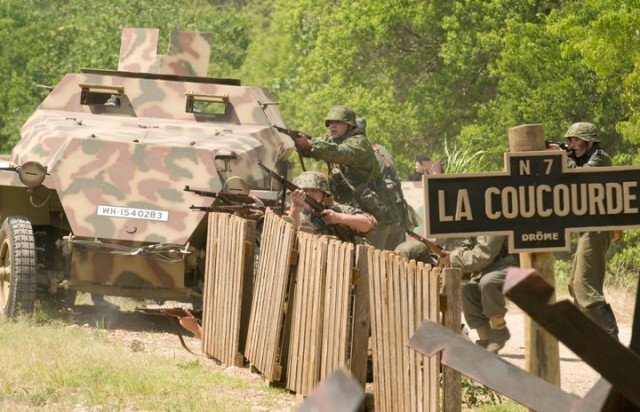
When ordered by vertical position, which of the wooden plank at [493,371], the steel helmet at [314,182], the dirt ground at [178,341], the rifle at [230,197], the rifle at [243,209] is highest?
the steel helmet at [314,182]

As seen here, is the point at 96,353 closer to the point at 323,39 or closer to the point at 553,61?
the point at 553,61

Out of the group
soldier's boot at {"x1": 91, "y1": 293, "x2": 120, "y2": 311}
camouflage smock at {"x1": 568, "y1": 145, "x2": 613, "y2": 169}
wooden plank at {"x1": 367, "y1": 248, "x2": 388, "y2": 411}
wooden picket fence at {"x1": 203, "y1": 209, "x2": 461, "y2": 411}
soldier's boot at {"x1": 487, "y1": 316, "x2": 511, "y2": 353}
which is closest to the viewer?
wooden picket fence at {"x1": 203, "y1": 209, "x2": 461, "y2": 411}

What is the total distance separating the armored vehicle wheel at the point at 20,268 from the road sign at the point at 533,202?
712 cm

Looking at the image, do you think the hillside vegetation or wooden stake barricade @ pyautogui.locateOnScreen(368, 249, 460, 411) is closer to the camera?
wooden stake barricade @ pyautogui.locateOnScreen(368, 249, 460, 411)

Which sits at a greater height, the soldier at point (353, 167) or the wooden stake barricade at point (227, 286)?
the soldier at point (353, 167)

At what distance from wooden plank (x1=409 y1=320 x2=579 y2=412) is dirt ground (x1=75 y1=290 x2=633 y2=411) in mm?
5721

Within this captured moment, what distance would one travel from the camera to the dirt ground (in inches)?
392

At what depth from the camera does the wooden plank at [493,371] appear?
2.60m

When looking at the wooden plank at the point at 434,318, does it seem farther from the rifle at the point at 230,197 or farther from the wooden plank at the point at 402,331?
the rifle at the point at 230,197

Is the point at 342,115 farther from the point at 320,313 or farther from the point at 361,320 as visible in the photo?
the point at 361,320

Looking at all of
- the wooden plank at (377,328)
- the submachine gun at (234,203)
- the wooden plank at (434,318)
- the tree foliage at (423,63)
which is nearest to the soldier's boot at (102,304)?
the submachine gun at (234,203)

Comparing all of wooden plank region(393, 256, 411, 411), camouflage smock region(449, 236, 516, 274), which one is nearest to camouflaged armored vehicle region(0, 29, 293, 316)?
camouflage smock region(449, 236, 516, 274)

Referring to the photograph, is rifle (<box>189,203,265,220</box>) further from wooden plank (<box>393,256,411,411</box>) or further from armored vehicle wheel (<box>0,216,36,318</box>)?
wooden plank (<box>393,256,411,411</box>)

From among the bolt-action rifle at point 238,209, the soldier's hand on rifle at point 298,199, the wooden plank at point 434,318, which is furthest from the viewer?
the bolt-action rifle at point 238,209
